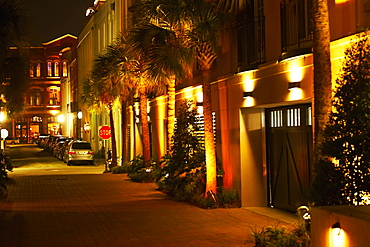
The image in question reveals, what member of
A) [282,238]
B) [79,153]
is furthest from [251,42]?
[79,153]

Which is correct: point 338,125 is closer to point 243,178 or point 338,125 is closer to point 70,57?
point 243,178

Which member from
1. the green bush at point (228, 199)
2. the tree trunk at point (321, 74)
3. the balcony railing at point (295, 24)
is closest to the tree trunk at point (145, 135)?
the green bush at point (228, 199)

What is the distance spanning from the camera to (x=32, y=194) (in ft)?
69.7

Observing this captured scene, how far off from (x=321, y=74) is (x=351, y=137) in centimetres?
157

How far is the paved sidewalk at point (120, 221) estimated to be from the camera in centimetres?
1170

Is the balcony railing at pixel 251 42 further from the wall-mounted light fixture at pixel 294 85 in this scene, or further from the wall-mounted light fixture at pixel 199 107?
the wall-mounted light fixture at pixel 199 107

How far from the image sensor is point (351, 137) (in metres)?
8.74

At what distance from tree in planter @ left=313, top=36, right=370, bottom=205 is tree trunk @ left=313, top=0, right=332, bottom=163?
60cm

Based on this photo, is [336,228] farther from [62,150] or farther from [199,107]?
[62,150]

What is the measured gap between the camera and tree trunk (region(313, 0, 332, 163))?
9.85 meters

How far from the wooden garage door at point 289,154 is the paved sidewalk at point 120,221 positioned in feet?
1.88

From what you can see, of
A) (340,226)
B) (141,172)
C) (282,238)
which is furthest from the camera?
(141,172)

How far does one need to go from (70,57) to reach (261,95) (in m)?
61.2

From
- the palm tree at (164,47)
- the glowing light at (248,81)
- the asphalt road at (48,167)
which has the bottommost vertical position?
the asphalt road at (48,167)
